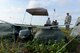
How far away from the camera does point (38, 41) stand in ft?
31.8

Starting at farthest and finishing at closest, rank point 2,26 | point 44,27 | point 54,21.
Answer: point 54,21, point 2,26, point 44,27

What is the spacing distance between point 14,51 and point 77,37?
4.78 meters

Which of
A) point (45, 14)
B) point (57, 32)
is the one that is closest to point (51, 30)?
point (57, 32)

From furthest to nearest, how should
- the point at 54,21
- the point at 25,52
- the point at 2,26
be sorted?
the point at 54,21, the point at 2,26, the point at 25,52

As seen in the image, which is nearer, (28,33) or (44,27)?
(44,27)

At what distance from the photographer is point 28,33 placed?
11719mm

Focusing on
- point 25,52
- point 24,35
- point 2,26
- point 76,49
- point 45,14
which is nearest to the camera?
point 25,52

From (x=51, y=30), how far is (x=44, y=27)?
0.96 feet

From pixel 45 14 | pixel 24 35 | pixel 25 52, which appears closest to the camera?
pixel 25 52

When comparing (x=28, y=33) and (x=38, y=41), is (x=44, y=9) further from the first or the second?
(x=38, y=41)

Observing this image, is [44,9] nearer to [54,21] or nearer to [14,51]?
[54,21]

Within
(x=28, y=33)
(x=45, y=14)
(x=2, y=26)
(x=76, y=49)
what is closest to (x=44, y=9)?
(x=45, y=14)

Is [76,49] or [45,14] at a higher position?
[45,14]

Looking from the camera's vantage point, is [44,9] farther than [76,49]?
Yes
